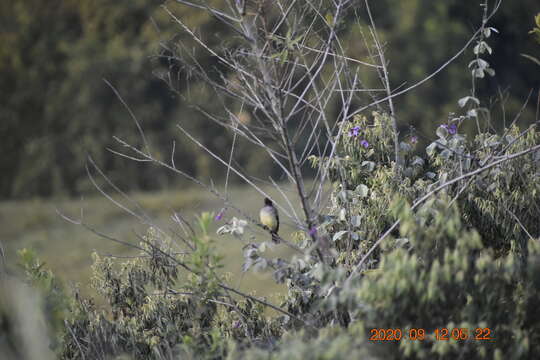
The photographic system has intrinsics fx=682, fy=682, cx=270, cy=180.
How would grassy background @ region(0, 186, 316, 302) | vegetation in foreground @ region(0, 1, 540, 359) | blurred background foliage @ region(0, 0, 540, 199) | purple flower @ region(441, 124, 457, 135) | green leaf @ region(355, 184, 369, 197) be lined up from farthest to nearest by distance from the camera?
blurred background foliage @ region(0, 0, 540, 199) → grassy background @ region(0, 186, 316, 302) → purple flower @ region(441, 124, 457, 135) → green leaf @ region(355, 184, 369, 197) → vegetation in foreground @ region(0, 1, 540, 359)

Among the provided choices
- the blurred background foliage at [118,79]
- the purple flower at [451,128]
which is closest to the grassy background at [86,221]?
the blurred background foliage at [118,79]

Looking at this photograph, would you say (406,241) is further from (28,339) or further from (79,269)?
(79,269)

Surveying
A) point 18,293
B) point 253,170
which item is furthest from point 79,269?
point 18,293

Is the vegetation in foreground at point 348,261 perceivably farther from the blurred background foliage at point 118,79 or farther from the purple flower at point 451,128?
the blurred background foliage at point 118,79

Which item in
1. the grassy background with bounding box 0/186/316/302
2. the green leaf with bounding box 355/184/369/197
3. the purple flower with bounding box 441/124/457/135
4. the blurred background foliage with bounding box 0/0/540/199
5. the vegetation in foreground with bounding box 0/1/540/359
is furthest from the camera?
the blurred background foliage with bounding box 0/0/540/199

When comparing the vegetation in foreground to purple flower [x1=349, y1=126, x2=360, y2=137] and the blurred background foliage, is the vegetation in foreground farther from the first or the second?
the blurred background foliage

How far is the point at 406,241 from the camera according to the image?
4633 millimetres

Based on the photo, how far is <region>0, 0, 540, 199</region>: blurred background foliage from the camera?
2445 centimetres

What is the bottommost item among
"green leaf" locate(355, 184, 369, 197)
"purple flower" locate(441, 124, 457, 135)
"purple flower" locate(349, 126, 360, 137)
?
"green leaf" locate(355, 184, 369, 197)

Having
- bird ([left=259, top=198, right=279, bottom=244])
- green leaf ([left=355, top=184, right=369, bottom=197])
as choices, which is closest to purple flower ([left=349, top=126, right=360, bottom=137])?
green leaf ([left=355, top=184, right=369, bottom=197])
